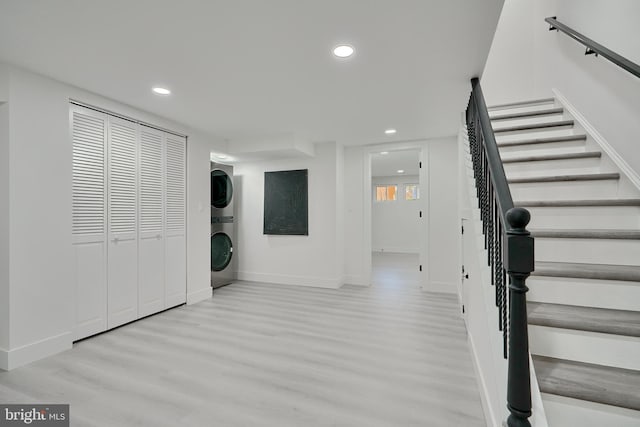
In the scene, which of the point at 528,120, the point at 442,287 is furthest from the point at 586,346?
the point at 442,287

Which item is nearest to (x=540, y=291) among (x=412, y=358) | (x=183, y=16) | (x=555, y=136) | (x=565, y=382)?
(x=565, y=382)

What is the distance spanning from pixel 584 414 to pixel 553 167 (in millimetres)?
1994

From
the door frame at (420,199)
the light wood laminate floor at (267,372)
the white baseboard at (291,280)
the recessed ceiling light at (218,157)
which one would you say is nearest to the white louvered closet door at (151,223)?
the light wood laminate floor at (267,372)

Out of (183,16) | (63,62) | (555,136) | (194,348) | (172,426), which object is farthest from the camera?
(555,136)

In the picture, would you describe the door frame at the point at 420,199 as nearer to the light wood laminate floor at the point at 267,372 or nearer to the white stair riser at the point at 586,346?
the light wood laminate floor at the point at 267,372

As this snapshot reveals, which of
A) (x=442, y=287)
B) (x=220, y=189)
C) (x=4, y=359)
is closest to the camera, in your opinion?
(x=4, y=359)

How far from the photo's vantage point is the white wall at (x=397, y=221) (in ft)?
30.4

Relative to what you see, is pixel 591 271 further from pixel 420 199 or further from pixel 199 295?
pixel 199 295

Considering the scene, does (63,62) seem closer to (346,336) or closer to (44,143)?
(44,143)

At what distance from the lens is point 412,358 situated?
8.07 ft

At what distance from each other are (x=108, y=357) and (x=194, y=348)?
0.67 meters

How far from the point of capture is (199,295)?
416cm

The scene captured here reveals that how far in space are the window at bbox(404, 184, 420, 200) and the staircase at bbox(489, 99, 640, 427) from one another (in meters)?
6.48

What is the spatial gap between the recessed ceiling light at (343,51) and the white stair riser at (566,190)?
5.45 ft
